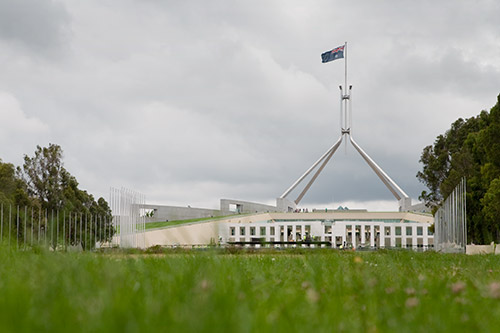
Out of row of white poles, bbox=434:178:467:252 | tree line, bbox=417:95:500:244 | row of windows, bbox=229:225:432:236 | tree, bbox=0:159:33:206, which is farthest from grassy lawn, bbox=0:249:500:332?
row of windows, bbox=229:225:432:236

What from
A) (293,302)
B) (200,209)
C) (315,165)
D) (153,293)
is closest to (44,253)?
(153,293)

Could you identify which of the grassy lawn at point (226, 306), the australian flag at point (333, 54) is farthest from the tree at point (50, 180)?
the australian flag at point (333, 54)

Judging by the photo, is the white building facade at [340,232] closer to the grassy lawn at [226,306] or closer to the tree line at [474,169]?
the tree line at [474,169]

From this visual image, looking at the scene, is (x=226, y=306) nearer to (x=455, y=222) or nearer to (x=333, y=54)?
(x=455, y=222)

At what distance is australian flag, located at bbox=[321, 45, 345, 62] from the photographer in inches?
2191

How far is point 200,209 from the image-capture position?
59.1 m

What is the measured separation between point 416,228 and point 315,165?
1974cm

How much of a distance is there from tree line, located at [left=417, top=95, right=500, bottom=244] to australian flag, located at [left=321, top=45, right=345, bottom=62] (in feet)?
70.7

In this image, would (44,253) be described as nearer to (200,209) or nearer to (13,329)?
(13,329)

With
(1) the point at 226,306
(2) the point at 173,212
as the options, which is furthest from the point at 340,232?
(1) the point at 226,306

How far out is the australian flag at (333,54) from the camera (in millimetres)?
55647

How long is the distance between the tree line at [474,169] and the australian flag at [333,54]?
21554 mm

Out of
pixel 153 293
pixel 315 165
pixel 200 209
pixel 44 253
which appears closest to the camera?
pixel 153 293

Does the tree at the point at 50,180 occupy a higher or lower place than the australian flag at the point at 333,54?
lower
